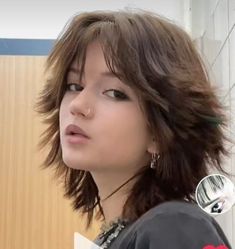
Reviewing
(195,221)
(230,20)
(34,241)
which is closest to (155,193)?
(195,221)

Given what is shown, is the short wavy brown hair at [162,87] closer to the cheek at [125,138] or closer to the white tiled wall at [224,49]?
the cheek at [125,138]

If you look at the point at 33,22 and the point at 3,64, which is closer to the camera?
the point at 3,64

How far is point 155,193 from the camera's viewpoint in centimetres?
69

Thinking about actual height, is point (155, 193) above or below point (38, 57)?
above

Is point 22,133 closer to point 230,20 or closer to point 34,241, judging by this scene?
point 34,241

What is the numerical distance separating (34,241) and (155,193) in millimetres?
1461

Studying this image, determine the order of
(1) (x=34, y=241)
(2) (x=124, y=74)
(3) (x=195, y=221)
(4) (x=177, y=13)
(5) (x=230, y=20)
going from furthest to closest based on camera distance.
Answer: (4) (x=177, y=13) < (1) (x=34, y=241) < (5) (x=230, y=20) < (2) (x=124, y=74) < (3) (x=195, y=221)

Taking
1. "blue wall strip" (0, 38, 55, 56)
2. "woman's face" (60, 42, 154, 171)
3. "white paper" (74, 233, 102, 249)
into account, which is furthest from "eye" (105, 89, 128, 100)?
"blue wall strip" (0, 38, 55, 56)

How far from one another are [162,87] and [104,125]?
0.10 meters

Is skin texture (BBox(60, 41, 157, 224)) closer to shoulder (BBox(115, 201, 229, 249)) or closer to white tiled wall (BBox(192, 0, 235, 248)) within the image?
shoulder (BBox(115, 201, 229, 249))

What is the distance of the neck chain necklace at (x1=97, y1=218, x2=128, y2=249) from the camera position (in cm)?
67

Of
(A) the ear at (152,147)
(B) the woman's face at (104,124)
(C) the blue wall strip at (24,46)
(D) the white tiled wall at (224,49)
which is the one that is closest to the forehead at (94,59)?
(B) the woman's face at (104,124)

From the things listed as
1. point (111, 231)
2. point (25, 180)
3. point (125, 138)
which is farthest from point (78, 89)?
point (25, 180)

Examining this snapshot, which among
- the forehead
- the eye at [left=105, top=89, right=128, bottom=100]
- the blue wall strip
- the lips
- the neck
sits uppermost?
the forehead
